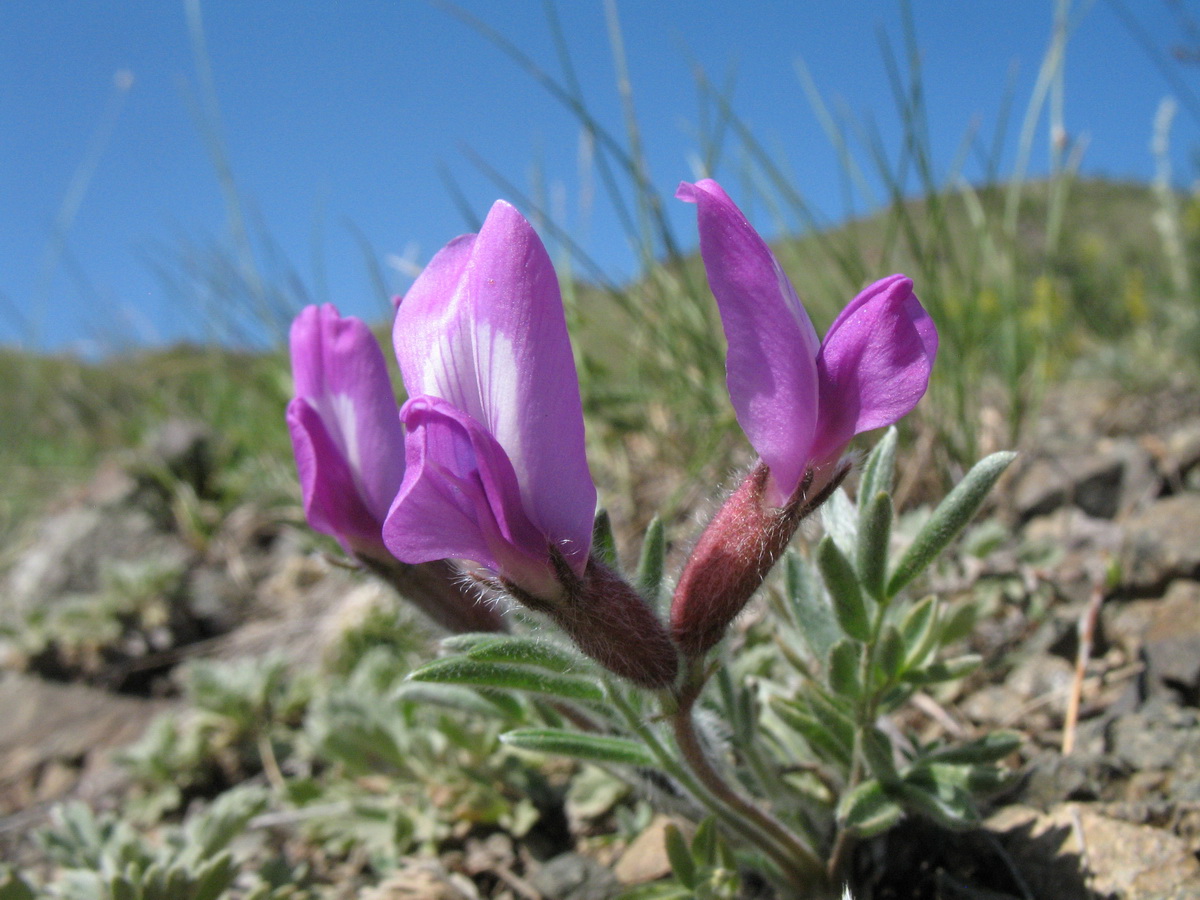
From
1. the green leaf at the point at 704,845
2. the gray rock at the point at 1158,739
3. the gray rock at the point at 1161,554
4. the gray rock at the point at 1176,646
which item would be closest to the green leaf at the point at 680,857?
the green leaf at the point at 704,845

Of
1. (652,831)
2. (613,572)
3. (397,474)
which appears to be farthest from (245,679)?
(613,572)

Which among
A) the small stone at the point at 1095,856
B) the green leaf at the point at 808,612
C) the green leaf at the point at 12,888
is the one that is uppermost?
the green leaf at the point at 12,888

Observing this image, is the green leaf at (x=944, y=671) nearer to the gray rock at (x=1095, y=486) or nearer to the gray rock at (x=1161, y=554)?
the gray rock at (x=1161, y=554)

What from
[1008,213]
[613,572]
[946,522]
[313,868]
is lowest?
[313,868]

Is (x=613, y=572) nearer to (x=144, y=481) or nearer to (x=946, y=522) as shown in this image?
(x=946, y=522)

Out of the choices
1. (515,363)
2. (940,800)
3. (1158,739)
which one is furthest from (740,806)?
(1158,739)

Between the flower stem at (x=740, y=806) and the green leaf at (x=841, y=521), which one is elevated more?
the green leaf at (x=841, y=521)

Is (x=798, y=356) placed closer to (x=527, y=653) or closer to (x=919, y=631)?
(x=527, y=653)
